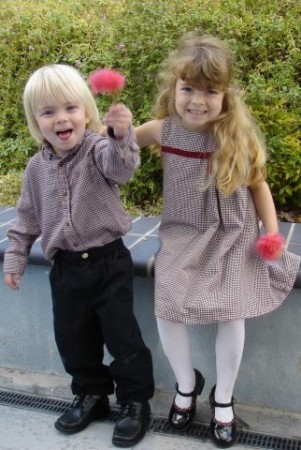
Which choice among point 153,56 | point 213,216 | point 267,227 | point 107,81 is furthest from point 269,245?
point 153,56

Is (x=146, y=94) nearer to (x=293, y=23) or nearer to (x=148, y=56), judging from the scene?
(x=148, y=56)

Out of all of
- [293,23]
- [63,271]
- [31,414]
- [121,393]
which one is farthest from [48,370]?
[293,23]

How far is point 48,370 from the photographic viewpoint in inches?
120

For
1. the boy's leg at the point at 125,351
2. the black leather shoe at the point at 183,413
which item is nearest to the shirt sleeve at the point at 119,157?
the boy's leg at the point at 125,351

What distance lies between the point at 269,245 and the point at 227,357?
1.51 feet

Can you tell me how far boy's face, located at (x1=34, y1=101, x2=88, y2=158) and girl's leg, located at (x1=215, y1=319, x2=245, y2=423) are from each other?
2.88ft

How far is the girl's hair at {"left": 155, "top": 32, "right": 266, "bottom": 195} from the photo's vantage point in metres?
2.21

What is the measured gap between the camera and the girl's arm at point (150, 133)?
7.93 feet

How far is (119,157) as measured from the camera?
212 centimetres

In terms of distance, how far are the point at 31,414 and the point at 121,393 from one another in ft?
1.54

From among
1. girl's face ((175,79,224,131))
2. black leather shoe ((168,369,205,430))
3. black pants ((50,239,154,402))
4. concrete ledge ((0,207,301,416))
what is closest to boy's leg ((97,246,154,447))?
black pants ((50,239,154,402))

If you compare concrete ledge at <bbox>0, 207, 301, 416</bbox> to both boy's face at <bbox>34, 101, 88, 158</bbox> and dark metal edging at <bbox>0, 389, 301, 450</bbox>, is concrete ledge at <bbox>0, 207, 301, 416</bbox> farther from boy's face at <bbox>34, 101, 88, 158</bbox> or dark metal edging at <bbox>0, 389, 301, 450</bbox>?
boy's face at <bbox>34, 101, 88, 158</bbox>

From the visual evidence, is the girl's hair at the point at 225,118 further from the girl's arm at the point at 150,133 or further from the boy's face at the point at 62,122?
the boy's face at the point at 62,122

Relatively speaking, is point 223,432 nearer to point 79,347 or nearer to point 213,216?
point 79,347
